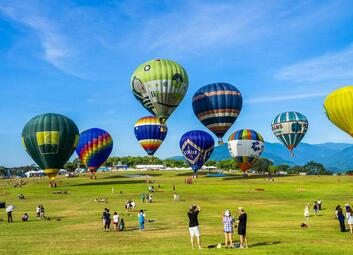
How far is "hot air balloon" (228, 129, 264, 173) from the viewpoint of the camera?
105 m

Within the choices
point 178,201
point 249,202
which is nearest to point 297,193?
point 249,202

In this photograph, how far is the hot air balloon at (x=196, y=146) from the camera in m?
104

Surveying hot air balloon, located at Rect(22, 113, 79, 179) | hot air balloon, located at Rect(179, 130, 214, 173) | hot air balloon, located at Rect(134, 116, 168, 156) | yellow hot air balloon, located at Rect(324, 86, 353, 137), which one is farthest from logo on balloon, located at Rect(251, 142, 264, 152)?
hot air balloon, located at Rect(22, 113, 79, 179)

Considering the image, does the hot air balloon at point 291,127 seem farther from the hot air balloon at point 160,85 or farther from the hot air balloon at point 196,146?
the hot air balloon at point 160,85

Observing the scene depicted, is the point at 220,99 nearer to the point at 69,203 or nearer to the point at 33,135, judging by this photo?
the point at 33,135

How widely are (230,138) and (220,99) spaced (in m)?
17.0

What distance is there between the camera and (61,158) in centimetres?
8138

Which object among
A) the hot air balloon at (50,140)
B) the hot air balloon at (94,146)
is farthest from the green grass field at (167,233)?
the hot air balloon at (94,146)

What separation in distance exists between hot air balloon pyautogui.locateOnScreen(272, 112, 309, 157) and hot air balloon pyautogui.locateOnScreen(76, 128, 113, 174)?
45.4m

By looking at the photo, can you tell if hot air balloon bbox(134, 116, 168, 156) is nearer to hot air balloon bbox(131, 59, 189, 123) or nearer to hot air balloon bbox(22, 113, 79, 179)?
hot air balloon bbox(131, 59, 189, 123)

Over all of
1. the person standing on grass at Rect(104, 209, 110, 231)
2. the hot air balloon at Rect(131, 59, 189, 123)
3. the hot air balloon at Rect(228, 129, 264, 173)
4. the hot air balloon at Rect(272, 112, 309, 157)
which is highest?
the hot air balloon at Rect(131, 59, 189, 123)

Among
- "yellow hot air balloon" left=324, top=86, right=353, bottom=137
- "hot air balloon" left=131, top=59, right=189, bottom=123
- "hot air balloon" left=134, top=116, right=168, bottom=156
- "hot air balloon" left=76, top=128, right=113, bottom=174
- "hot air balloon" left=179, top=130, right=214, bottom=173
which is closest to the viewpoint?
"yellow hot air balloon" left=324, top=86, right=353, bottom=137

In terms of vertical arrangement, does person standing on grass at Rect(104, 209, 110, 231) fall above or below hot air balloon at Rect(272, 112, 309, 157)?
below

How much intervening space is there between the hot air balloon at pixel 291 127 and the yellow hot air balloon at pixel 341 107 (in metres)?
28.7
